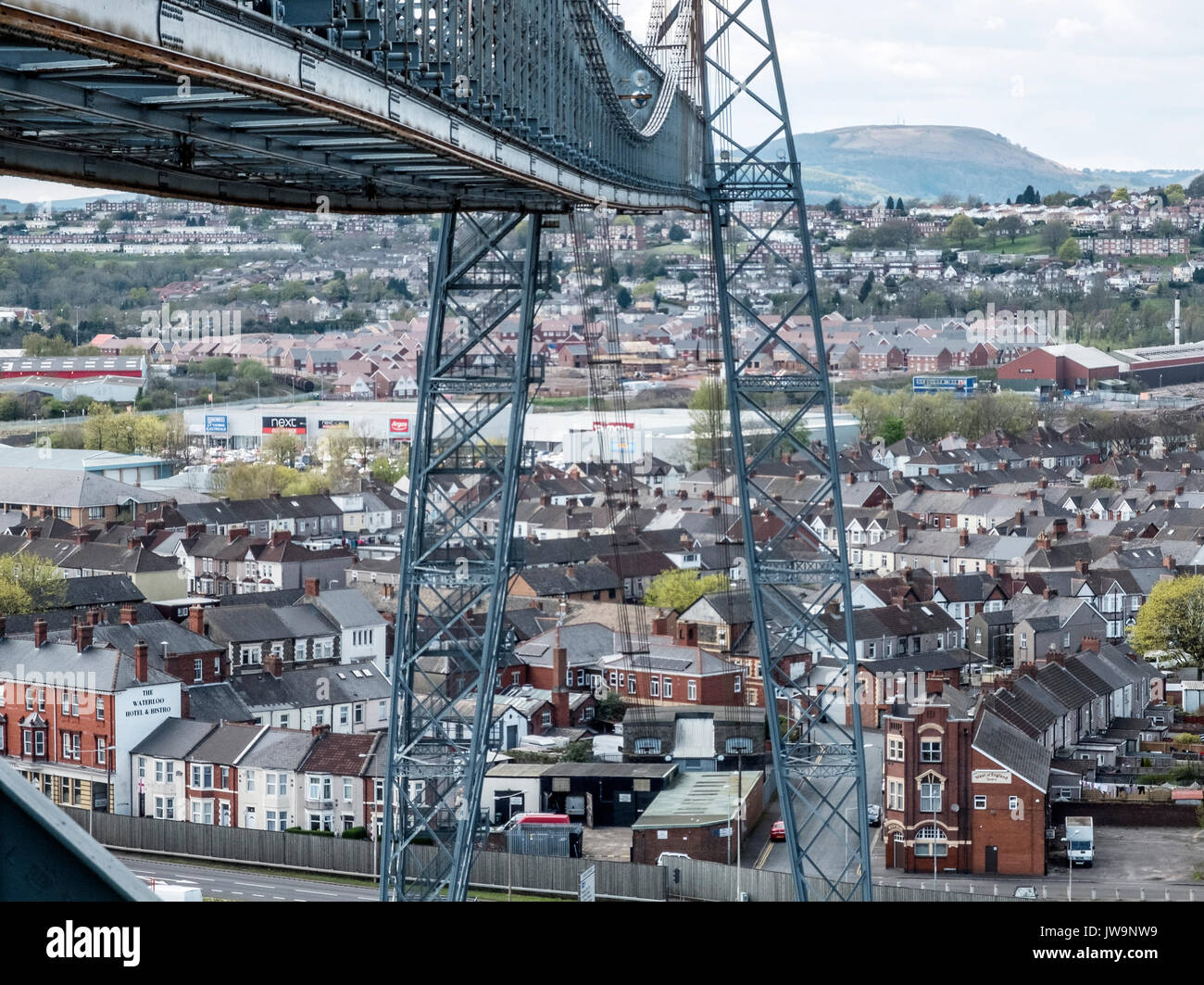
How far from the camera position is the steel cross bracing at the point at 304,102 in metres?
3.02

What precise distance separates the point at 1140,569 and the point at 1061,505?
732cm

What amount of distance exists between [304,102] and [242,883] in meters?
12.3

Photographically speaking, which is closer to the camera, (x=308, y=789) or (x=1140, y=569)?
(x=308, y=789)

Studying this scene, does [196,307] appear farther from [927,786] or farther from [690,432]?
[927,786]

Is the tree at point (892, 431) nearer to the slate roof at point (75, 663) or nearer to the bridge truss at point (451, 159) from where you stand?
the bridge truss at point (451, 159)

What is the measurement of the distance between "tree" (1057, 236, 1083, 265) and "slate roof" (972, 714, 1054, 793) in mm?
64349

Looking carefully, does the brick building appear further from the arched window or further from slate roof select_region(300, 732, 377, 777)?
slate roof select_region(300, 732, 377, 777)

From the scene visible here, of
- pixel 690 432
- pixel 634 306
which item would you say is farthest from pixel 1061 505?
pixel 634 306

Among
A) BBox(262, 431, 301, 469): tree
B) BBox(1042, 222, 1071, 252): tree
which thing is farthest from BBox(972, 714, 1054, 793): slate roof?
BBox(1042, 222, 1071, 252): tree

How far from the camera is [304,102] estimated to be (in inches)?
141

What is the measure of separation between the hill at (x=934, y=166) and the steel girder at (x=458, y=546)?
139m

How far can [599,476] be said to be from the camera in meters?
38.9
